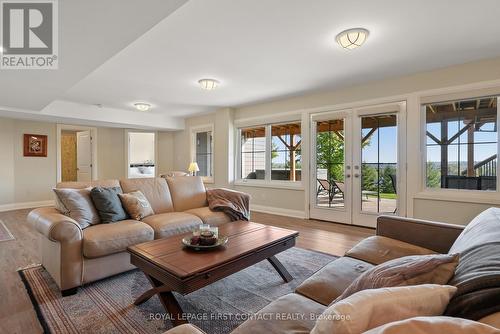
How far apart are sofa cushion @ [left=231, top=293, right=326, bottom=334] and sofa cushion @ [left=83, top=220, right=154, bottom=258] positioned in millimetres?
1612

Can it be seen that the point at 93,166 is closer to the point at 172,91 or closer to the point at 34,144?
the point at 34,144

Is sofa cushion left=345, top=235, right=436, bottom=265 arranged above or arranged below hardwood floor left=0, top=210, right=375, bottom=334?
above

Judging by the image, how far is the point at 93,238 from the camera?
2.11 m

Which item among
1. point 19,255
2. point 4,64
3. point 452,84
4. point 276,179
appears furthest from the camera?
point 276,179

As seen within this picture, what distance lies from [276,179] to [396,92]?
268cm

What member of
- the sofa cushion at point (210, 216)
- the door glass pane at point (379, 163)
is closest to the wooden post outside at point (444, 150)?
the door glass pane at point (379, 163)

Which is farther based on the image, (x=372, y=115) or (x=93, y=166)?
(x=93, y=166)

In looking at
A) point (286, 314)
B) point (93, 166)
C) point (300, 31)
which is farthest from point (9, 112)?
point (286, 314)

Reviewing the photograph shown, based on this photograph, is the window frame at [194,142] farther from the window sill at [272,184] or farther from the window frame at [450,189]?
the window frame at [450,189]

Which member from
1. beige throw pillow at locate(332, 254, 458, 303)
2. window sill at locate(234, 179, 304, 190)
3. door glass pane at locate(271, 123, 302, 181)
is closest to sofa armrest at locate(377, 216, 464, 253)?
beige throw pillow at locate(332, 254, 458, 303)

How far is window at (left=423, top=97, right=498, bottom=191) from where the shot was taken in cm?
325

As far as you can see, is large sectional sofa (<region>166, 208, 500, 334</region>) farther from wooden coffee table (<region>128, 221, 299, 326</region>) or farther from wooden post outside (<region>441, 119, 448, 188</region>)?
wooden post outside (<region>441, 119, 448, 188</region>)

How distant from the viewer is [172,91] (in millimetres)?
4512

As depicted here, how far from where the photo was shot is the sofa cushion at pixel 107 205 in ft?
8.33
